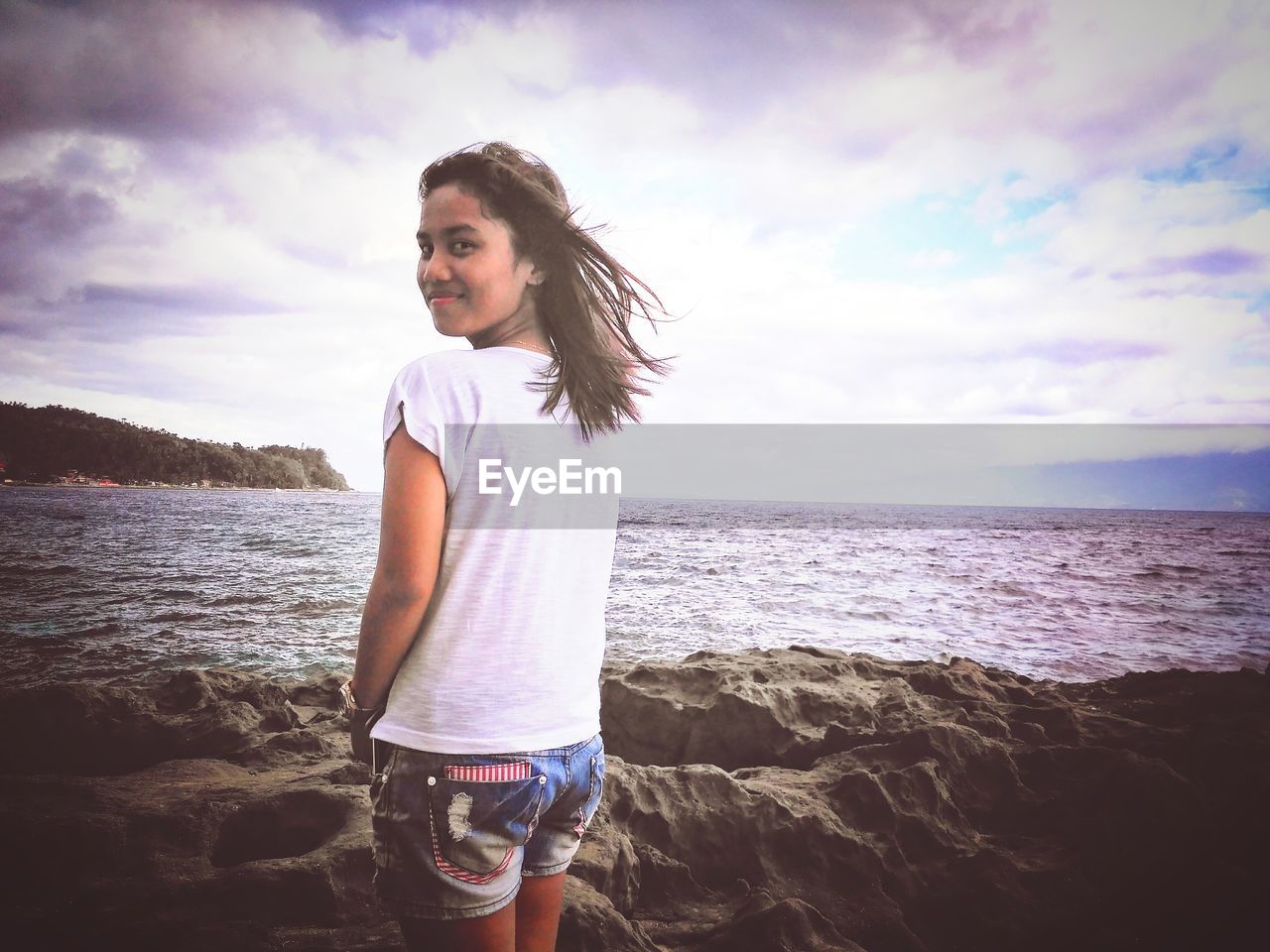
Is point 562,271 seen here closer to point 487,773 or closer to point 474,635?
point 474,635

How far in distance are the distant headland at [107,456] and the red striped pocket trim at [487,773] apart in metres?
87.8

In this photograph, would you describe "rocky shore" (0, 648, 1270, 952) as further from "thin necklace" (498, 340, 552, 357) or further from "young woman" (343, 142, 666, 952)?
"thin necklace" (498, 340, 552, 357)

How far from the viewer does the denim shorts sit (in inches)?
43.3

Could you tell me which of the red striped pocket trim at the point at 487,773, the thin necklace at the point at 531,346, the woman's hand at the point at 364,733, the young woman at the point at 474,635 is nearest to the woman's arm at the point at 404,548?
the young woman at the point at 474,635

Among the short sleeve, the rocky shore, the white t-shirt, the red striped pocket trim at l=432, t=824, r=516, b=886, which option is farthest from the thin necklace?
the rocky shore

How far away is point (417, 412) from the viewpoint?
1.15 m

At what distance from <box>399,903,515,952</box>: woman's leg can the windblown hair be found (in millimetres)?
938

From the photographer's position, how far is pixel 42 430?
6838 centimetres

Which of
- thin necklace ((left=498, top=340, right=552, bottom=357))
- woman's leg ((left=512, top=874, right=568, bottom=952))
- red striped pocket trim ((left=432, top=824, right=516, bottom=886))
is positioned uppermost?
thin necklace ((left=498, top=340, right=552, bottom=357))

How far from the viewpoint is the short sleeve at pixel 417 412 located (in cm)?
114

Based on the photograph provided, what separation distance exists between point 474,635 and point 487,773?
24 centimetres

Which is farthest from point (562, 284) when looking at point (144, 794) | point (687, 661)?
point (687, 661)

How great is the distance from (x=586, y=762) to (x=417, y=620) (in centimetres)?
48

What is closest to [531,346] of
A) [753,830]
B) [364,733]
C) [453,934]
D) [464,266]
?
[464,266]
